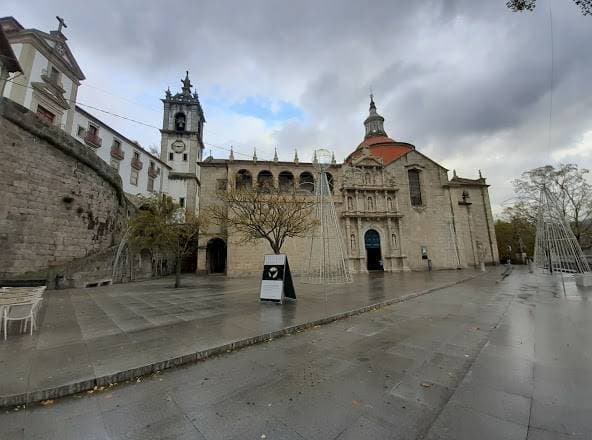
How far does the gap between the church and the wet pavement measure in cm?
2030

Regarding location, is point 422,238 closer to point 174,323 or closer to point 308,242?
point 308,242

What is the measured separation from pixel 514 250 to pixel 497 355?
184 feet

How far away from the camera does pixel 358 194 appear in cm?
2908

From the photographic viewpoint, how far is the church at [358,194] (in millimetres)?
24219

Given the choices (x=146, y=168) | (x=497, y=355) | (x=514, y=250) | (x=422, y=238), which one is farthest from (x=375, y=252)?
(x=514, y=250)

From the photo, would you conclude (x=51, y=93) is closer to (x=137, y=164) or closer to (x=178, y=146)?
(x=137, y=164)

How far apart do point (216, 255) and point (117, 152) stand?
17209 millimetres

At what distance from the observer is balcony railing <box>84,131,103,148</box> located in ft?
85.4

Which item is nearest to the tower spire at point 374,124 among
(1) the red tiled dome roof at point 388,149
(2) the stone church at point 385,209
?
(1) the red tiled dome roof at point 388,149

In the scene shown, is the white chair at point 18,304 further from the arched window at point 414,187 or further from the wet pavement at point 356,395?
the arched window at point 414,187

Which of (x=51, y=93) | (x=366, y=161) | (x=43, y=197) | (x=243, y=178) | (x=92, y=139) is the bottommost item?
(x=43, y=197)

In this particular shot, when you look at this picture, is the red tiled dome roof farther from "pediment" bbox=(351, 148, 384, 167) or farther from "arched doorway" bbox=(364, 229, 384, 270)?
"arched doorway" bbox=(364, 229, 384, 270)

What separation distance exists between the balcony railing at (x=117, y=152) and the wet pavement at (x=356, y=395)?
33.8m

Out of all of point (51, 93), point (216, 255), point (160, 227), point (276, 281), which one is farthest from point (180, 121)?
point (276, 281)
